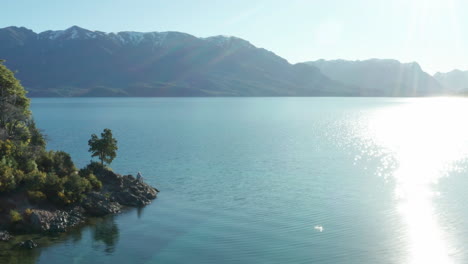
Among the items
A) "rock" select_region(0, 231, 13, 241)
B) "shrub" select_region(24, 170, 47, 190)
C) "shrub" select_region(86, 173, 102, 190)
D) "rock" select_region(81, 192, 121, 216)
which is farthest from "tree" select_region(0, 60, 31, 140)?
"rock" select_region(0, 231, 13, 241)

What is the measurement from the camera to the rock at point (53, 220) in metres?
51.1

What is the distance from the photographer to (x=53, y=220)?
5266 centimetres

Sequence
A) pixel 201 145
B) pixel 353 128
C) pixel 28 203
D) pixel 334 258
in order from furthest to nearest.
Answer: pixel 353 128 → pixel 201 145 → pixel 28 203 → pixel 334 258

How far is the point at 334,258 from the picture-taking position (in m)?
44.5

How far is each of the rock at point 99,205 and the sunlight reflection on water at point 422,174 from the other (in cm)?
3939

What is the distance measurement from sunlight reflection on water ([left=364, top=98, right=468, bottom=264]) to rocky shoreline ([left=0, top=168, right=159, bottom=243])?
→ 38.5 metres

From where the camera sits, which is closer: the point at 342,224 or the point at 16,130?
the point at 342,224

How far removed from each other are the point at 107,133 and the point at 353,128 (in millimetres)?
115405

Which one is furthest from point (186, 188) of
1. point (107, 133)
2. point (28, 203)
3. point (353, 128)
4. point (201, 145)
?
point (353, 128)

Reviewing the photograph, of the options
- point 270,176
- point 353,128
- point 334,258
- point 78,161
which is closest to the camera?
point 334,258

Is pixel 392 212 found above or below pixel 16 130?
below

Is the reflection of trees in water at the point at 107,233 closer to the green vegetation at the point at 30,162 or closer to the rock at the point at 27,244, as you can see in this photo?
the green vegetation at the point at 30,162

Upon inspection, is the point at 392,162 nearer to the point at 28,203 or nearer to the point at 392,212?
the point at 392,212


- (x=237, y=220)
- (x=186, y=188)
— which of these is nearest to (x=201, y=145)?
(x=186, y=188)
